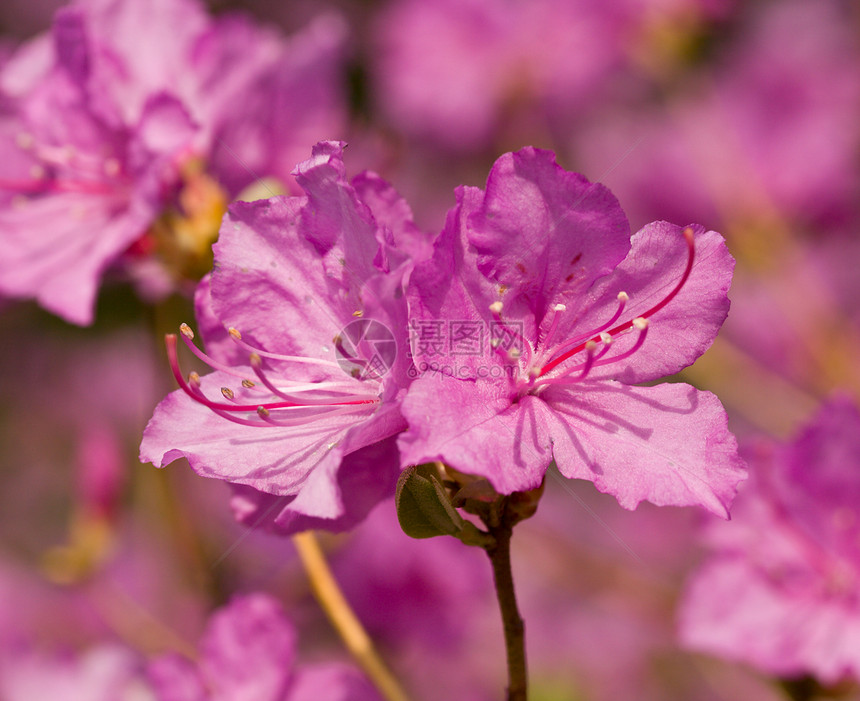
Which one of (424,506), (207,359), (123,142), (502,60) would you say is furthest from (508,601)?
(502,60)

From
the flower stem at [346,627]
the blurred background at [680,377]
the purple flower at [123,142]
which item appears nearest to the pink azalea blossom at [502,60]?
the blurred background at [680,377]

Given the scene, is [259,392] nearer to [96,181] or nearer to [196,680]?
[196,680]

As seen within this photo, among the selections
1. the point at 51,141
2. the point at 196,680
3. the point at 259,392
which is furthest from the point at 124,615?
the point at 259,392

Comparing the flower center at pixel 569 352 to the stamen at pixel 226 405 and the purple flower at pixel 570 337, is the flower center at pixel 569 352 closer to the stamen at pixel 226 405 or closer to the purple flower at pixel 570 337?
the purple flower at pixel 570 337

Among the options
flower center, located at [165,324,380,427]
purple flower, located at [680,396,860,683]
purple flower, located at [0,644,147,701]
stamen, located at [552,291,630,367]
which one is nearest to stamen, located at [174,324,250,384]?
flower center, located at [165,324,380,427]

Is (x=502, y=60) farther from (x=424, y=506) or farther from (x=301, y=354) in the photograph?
(x=424, y=506)

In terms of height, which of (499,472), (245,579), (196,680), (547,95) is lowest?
(245,579)
